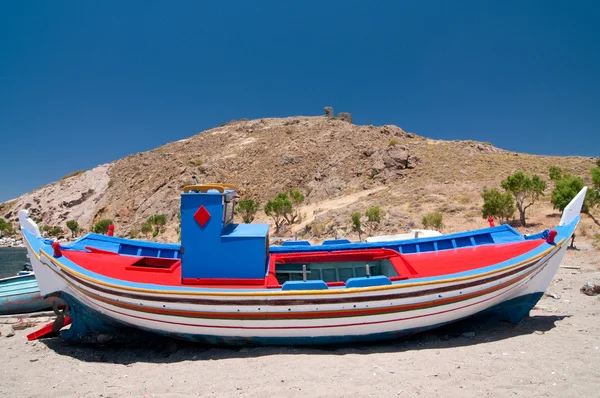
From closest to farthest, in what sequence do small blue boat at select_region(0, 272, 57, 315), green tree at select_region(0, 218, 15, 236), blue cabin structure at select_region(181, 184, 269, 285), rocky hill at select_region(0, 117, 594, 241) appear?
blue cabin structure at select_region(181, 184, 269, 285)
small blue boat at select_region(0, 272, 57, 315)
rocky hill at select_region(0, 117, 594, 241)
green tree at select_region(0, 218, 15, 236)

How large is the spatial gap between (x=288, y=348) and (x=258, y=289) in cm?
122

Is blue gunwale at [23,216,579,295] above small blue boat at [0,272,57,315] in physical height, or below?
above

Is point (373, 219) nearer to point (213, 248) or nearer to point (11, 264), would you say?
point (213, 248)

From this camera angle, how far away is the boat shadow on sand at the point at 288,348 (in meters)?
5.98

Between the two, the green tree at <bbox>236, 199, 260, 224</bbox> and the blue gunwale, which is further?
the green tree at <bbox>236, 199, 260, 224</bbox>

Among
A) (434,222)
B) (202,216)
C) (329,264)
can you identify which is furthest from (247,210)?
(202,216)

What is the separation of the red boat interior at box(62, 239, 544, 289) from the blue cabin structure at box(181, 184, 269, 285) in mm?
119

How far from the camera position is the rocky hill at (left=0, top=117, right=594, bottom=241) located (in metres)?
32.4

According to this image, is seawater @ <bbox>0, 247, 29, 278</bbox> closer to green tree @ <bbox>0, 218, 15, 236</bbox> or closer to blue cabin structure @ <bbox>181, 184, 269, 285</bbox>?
blue cabin structure @ <bbox>181, 184, 269, 285</bbox>

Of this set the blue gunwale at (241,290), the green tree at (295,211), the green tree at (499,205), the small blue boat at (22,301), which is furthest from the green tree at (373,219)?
the small blue boat at (22,301)

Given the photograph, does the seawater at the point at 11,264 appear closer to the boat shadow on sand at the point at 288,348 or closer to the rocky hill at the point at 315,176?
the rocky hill at the point at 315,176

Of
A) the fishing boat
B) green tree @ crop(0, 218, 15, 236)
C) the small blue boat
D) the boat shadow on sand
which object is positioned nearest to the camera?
the fishing boat

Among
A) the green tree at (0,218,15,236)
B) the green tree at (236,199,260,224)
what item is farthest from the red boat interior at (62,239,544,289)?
the green tree at (0,218,15,236)

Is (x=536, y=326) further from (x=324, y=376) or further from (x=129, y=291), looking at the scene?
(x=129, y=291)
